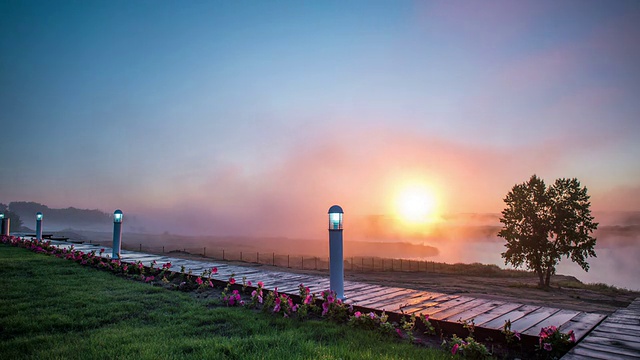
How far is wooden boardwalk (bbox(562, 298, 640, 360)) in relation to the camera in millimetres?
3816

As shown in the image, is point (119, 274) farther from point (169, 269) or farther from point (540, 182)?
point (540, 182)

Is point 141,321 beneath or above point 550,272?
above

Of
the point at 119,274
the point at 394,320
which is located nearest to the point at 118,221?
the point at 119,274

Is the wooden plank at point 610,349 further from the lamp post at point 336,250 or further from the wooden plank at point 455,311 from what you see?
the lamp post at point 336,250

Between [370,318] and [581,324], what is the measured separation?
2.99 m

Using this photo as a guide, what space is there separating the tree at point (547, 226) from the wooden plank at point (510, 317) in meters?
19.7

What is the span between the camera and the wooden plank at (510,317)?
493 cm

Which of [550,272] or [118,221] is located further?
[550,272]

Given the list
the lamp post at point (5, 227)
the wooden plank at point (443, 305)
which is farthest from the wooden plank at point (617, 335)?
the lamp post at point (5, 227)

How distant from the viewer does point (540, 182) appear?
23.8m

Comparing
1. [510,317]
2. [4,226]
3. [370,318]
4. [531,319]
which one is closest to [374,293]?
[370,318]

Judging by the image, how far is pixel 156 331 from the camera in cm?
527

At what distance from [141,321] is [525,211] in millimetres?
24349

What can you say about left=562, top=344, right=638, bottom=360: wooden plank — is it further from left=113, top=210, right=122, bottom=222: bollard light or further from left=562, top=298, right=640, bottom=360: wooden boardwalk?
left=113, top=210, right=122, bottom=222: bollard light
